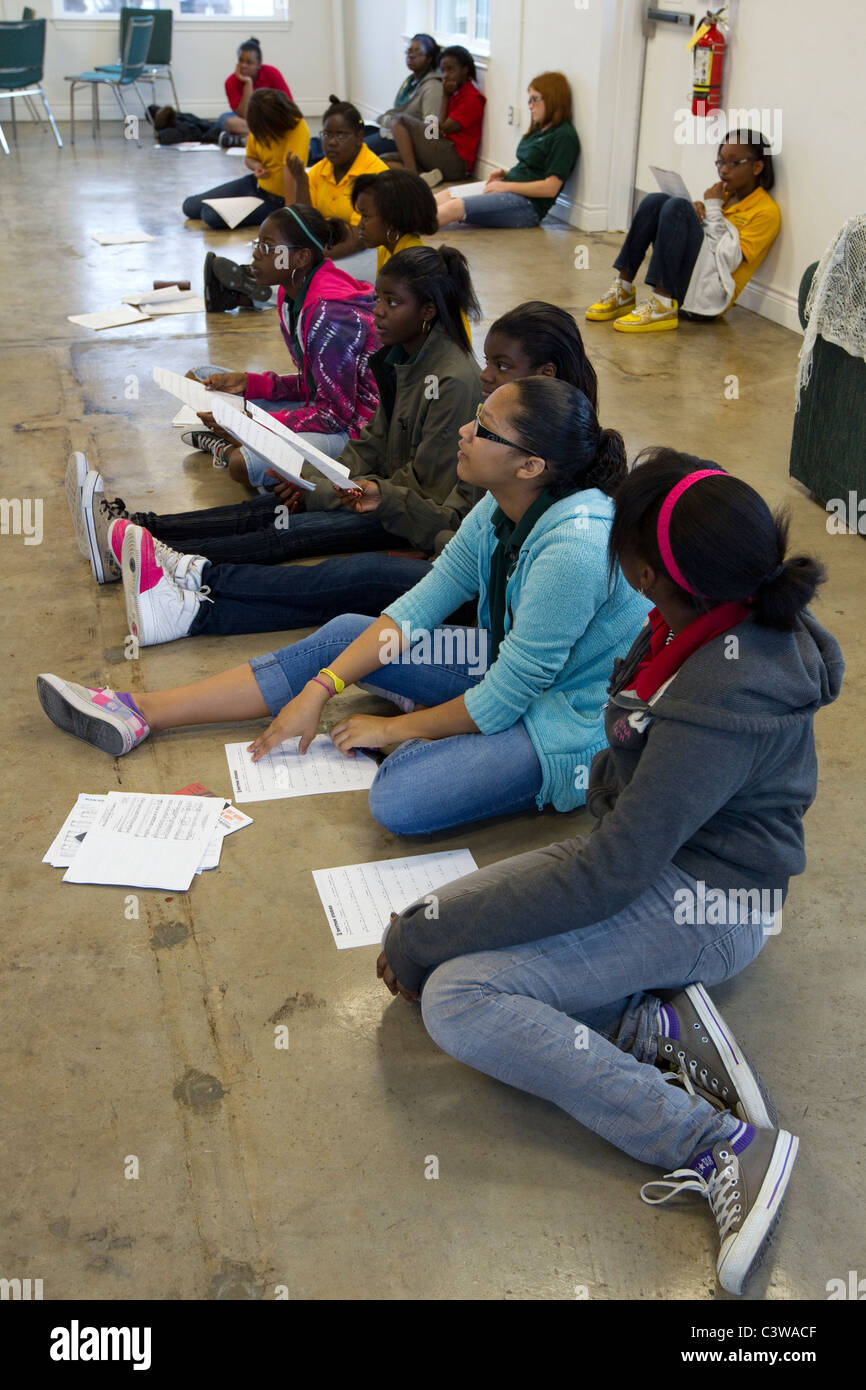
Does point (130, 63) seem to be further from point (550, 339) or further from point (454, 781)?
point (454, 781)

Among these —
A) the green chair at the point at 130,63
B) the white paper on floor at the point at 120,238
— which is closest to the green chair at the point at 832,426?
the white paper on floor at the point at 120,238

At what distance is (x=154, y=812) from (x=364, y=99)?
410 inches

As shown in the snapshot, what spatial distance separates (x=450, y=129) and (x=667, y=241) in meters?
3.46

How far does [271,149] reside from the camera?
6438 mm

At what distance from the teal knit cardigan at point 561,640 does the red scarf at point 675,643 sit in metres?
0.35

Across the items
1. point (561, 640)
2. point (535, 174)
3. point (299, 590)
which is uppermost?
point (535, 174)

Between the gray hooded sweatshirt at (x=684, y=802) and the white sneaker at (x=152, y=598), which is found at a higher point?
the gray hooded sweatshirt at (x=684, y=802)

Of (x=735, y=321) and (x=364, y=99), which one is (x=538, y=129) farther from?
(x=364, y=99)

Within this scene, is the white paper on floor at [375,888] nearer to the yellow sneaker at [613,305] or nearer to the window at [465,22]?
the yellow sneaker at [613,305]

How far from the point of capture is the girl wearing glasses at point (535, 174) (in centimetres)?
673

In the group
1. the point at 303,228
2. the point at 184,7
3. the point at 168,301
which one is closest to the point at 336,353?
the point at 303,228

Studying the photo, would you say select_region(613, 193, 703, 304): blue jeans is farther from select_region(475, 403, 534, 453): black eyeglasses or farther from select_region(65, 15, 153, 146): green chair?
select_region(65, 15, 153, 146): green chair

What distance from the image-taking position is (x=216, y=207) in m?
6.94

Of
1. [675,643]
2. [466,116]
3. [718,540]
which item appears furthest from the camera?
[466,116]
